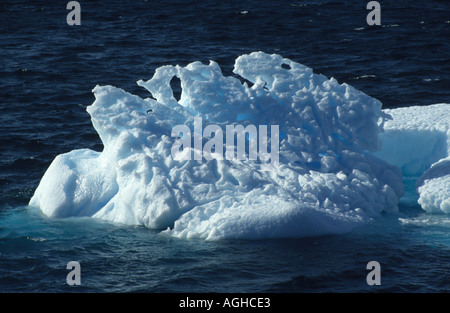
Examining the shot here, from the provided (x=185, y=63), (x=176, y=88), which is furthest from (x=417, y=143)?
(x=185, y=63)

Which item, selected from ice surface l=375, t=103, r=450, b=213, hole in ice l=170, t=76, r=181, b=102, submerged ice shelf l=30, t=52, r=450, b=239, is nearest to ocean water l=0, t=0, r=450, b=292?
submerged ice shelf l=30, t=52, r=450, b=239

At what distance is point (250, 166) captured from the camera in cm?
1623

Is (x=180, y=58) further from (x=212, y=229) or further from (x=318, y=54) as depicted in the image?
(x=212, y=229)

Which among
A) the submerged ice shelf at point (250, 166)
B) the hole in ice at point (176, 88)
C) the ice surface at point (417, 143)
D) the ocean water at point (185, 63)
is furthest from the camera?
the hole in ice at point (176, 88)

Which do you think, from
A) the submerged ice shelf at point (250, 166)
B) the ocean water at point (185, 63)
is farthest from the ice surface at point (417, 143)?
the ocean water at point (185, 63)

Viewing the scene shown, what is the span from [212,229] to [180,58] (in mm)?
15603

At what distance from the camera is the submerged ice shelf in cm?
1513

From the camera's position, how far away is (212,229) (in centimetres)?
A: 1465

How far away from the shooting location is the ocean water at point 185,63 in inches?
523

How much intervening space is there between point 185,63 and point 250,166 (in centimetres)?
1327

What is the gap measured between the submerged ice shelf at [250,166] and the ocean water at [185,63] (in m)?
0.44

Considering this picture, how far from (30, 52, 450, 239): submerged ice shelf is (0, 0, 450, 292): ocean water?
44 centimetres

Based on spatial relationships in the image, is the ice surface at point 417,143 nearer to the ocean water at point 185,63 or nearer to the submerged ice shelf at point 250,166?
the submerged ice shelf at point 250,166

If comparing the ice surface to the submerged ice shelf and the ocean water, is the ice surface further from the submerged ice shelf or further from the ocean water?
the ocean water
